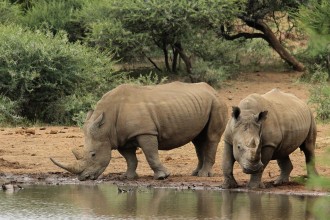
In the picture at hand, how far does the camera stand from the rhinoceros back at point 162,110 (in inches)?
482

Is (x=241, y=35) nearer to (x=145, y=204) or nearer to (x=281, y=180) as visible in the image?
(x=281, y=180)

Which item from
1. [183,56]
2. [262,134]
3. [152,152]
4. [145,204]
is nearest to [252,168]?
[262,134]

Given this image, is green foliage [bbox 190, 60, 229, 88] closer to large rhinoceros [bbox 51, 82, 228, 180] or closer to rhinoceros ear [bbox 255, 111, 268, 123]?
large rhinoceros [bbox 51, 82, 228, 180]

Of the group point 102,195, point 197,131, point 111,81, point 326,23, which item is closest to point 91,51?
point 111,81

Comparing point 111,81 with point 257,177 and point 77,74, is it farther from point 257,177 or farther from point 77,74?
point 257,177

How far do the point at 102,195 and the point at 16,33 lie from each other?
9881 mm

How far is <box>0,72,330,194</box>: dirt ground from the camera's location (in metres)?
12.3

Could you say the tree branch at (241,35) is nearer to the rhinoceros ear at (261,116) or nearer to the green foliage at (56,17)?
the green foliage at (56,17)

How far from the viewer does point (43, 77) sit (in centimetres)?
1959

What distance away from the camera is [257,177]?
11.4m

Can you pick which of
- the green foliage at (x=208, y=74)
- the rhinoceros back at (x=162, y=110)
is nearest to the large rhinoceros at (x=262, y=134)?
the rhinoceros back at (x=162, y=110)

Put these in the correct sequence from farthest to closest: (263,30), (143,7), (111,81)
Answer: (263,30)
(143,7)
(111,81)

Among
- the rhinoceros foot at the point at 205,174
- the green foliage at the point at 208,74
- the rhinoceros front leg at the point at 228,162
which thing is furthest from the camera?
the green foliage at the point at 208,74

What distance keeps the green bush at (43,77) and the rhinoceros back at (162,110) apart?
6.35 metres
